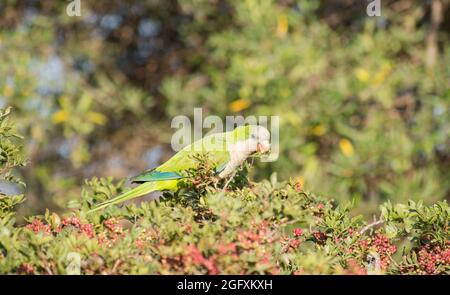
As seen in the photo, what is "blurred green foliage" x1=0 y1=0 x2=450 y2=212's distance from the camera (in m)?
6.96

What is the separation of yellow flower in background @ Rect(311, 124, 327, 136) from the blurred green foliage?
0.04 ft

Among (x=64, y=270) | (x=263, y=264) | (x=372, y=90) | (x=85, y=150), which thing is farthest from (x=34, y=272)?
(x=85, y=150)

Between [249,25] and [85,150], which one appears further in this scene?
[85,150]

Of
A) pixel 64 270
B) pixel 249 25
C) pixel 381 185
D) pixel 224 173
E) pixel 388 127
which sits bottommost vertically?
pixel 64 270

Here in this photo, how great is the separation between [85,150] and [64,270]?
572 centimetres

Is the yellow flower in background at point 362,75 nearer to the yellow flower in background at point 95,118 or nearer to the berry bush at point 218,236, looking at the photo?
the yellow flower in background at point 95,118

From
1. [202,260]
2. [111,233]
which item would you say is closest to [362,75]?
[111,233]

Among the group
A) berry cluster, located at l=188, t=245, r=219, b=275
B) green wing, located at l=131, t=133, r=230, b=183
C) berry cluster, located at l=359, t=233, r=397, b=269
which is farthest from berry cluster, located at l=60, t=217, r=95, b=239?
berry cluster, located at l=359, t=233, r=397, b=269

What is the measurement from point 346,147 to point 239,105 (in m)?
1.12

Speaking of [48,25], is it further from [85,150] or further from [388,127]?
[388,127]

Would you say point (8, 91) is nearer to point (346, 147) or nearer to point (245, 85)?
point (245, 85)

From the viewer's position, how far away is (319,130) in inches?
280

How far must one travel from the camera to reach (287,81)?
709 cm

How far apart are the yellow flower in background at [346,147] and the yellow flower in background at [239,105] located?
99 cm
